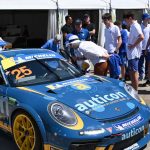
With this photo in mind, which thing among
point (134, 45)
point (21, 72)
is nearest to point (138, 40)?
point (134, 45)

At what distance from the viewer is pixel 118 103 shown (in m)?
4.39

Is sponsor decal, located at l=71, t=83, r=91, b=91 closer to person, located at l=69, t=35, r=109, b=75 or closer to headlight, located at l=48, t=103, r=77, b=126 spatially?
headlight, located at l=48, t=103, r=77, b=126

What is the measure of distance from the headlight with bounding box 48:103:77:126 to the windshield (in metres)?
0.79

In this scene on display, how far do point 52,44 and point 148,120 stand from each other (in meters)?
4.04

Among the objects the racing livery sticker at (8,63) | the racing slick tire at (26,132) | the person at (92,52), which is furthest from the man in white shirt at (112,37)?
the racing slick tire at (26,132)

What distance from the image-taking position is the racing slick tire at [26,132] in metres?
4.11

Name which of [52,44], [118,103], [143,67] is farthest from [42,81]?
[143,67]
